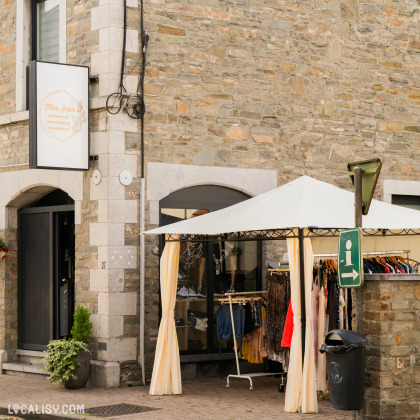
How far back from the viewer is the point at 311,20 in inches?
516

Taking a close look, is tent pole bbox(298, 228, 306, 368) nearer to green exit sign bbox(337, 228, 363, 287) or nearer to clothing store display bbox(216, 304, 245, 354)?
green exit sign bbox(337, 228, 363, 287)

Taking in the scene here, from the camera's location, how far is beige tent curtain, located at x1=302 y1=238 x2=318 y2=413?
9141 millimetres

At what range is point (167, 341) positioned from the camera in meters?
10.5

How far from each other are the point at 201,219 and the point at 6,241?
12.0ft

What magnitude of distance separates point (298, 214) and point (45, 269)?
15.3 ft

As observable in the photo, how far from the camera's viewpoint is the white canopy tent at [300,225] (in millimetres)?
9258

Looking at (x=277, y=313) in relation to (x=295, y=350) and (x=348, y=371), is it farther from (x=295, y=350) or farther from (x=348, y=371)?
(x=348, y=371)

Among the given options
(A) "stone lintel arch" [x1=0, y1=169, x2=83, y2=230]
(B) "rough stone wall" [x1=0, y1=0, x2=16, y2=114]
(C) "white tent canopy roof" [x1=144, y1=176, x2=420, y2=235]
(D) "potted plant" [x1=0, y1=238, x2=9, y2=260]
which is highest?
(B) "rough stone wall" [x1=0, y1=0, x2=16, y2=114]

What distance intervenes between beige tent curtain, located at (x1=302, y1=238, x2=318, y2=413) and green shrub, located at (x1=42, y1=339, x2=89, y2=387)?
3044mm

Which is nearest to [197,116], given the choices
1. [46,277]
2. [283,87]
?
[283,87]

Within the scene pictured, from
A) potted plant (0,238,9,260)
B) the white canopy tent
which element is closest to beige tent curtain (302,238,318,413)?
the white canopy tent

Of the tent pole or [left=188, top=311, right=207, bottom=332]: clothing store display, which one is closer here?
the tent pole

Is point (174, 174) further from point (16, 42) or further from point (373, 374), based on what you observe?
point (373, 374)

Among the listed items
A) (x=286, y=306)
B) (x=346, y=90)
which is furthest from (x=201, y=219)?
(x=346, y=90)
